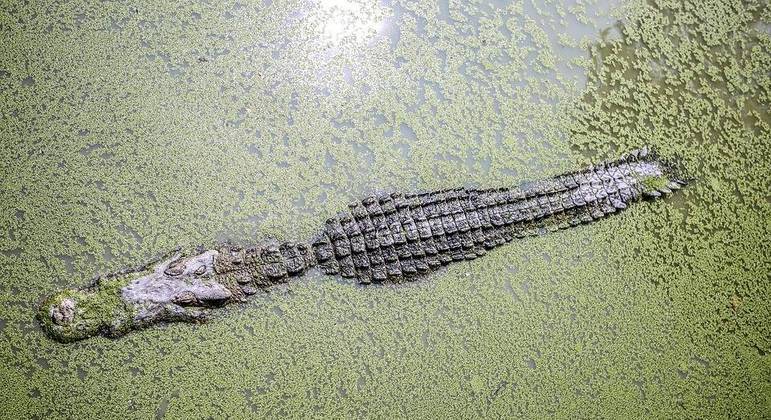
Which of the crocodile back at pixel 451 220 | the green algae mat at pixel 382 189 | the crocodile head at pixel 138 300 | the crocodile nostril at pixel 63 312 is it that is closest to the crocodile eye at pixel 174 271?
the crocodile head at pixel 138 300

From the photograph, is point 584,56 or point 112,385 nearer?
point 112,385

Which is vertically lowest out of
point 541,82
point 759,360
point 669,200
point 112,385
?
point 759,360

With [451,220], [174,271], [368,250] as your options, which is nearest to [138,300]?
[174,271]

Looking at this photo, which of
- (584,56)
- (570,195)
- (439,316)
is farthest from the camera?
(584,56)

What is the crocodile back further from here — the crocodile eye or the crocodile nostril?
the crocodile nostril

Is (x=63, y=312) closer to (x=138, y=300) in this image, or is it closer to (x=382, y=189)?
(x=138, y=300)

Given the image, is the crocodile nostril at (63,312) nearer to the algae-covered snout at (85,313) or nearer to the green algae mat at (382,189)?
the algae-covered snout at (85,313)

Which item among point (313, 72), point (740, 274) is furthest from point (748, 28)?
point (313, 72)

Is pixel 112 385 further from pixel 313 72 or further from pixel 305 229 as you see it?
pixel 313 72

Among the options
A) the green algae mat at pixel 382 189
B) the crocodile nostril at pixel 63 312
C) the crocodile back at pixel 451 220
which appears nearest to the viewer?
the crocodile nostril at pixel 63 312
